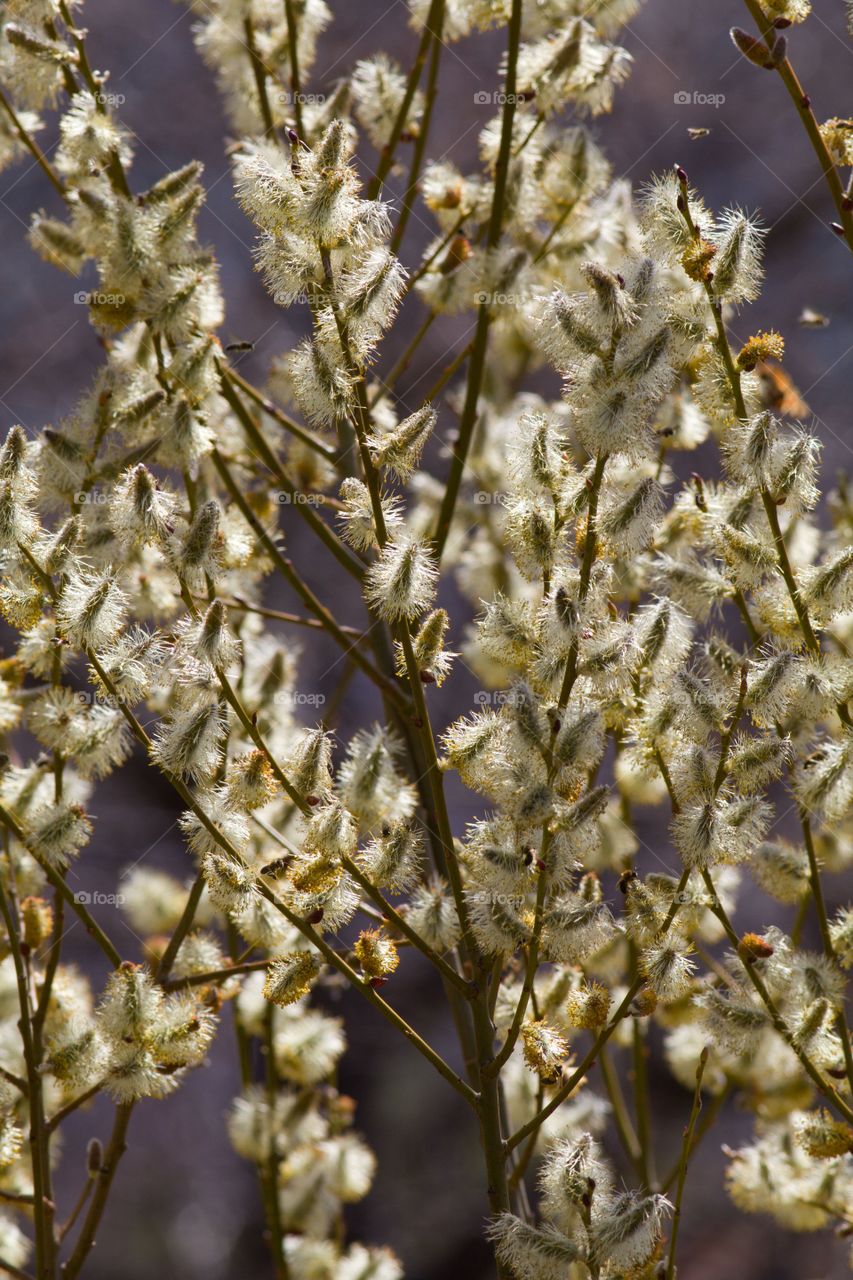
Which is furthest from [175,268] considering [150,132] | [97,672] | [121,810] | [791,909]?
[791,909]

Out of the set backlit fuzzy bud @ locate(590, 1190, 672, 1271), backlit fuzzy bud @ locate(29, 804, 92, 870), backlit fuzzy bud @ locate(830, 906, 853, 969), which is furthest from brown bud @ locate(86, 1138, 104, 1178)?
backlit fuzzy bud @ locate(830, 906, 853, 969)

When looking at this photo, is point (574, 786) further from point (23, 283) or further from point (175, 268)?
point (23, 283)

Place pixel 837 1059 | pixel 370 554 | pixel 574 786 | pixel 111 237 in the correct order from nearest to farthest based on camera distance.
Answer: pixel 574 786, pixel 837 1059, pixel 111 237, pixel 370 554

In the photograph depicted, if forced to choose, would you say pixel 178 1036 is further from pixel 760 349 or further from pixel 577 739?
pixel 760 349

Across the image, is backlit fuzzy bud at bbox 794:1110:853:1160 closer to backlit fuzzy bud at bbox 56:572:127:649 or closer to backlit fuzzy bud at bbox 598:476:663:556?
backlit fuzzy bud at bbox 598:476:663:556

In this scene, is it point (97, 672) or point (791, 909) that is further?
point (791, 909)

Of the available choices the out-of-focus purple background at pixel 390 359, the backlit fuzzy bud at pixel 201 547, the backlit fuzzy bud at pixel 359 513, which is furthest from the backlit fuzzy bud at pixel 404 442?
the out-of-focus purple background at pixel 390 359

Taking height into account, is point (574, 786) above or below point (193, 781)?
above

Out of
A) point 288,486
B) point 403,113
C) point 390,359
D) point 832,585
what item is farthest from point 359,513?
point 390,359
